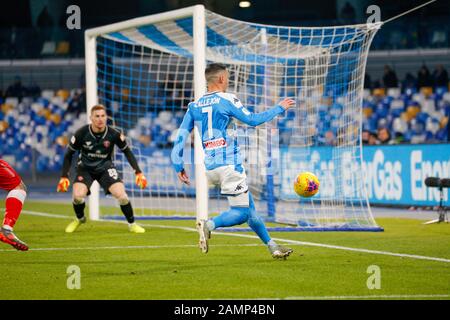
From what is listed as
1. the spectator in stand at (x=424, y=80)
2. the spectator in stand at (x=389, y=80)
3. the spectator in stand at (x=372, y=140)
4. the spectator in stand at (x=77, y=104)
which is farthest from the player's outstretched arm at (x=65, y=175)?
the spectator in stand at (x=77, y=104)

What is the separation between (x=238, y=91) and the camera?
50.8ft

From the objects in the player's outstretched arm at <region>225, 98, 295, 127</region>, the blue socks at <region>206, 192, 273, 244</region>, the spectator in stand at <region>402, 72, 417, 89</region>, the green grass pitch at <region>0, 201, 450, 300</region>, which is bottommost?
the green grass pitch at <region>0, 201, 450, 300</region>

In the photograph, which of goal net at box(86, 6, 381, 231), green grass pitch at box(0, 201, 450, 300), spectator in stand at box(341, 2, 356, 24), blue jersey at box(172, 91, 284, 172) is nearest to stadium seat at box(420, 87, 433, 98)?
spectator in stand at box(341, 2, 356, 24)

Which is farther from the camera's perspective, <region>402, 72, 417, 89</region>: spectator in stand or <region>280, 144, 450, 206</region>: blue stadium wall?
<region>402, 72, 417, 89</region>: spectator in stand

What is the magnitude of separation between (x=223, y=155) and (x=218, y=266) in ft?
3.64

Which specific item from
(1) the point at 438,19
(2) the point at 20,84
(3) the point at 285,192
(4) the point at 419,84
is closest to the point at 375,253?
(3) the point at 285,192

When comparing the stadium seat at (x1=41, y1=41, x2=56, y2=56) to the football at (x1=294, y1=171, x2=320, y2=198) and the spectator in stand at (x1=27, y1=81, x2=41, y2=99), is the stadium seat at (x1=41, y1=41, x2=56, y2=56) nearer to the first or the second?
the spectator in stand at (x1=27, y1=81, x2=41, y2=99)

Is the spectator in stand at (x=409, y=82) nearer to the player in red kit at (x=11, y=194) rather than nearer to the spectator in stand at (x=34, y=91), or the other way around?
the spectator in stand at (x=34, y=91)

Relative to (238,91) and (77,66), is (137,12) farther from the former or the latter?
(238,91)

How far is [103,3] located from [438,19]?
14.2 m

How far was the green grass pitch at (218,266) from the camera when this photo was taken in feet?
23.4

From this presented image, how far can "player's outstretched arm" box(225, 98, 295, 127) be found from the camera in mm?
8633

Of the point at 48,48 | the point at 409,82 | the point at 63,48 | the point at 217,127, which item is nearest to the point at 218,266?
the point at 217,127

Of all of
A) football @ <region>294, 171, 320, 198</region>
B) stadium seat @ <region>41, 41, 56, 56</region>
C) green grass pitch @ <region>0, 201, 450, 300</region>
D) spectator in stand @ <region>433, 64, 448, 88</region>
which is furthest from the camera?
stadium seat @ <region>41, 41, 56, 56</region>
